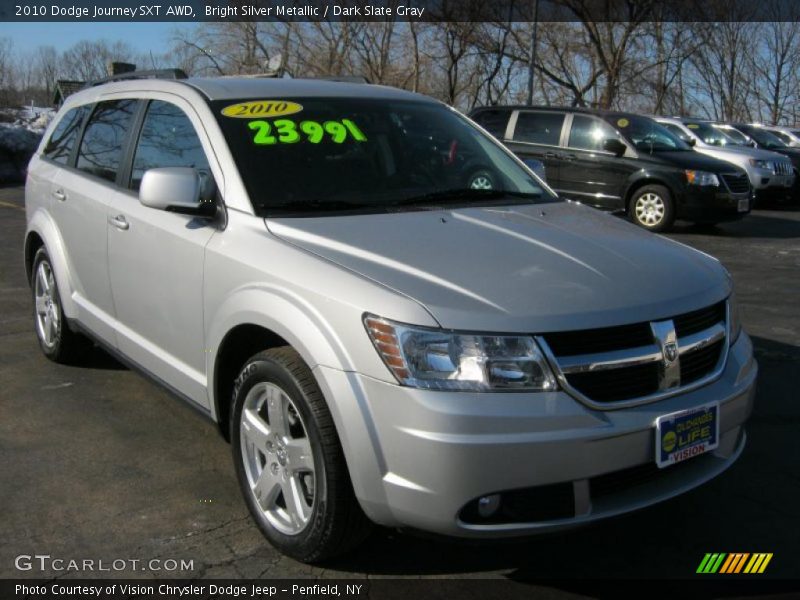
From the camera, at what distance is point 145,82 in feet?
14.9

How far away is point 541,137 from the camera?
1285 cm

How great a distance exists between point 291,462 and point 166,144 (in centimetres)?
186

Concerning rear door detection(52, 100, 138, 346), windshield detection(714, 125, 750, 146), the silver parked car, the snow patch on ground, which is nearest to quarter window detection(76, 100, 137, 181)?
rear door detection(52, 100, 138, 346)

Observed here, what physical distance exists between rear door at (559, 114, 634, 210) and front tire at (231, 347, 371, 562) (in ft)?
32.8

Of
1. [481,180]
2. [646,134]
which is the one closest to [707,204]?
[646,134]

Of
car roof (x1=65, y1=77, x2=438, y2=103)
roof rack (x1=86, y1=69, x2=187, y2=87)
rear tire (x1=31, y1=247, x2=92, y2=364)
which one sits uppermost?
roof rack (x1=86, y1=69, x2=187, y2=87)

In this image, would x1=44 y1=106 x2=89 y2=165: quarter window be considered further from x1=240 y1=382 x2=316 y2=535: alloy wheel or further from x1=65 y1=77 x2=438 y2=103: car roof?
x1=240 y1=382 x2=316 y2=535: alloy wheel

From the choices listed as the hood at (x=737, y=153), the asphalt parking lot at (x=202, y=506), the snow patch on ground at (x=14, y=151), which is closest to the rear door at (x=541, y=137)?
the hood at (x=737, y=153)

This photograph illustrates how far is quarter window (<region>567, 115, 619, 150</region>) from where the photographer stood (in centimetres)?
1250

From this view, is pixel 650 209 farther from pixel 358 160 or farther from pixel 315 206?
pixel 315 206

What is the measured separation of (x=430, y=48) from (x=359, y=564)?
112 ft

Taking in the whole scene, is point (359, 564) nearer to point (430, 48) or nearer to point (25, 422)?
point (25, 422)

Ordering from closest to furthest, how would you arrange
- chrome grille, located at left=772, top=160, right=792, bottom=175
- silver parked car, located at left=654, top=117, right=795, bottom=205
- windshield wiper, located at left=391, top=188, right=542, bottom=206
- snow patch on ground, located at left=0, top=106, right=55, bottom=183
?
windshield wiper, located at left=391, top=188, right=542, bottom=206
silver parked car, located at left=654, top=117, right=795, bottom=205
chrome grille, located at left=772, top=160, right=792, bottom=175
snow patch on ground, located at left=0, top=106, right=55, bottom=183

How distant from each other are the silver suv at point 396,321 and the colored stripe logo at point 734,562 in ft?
1.29
